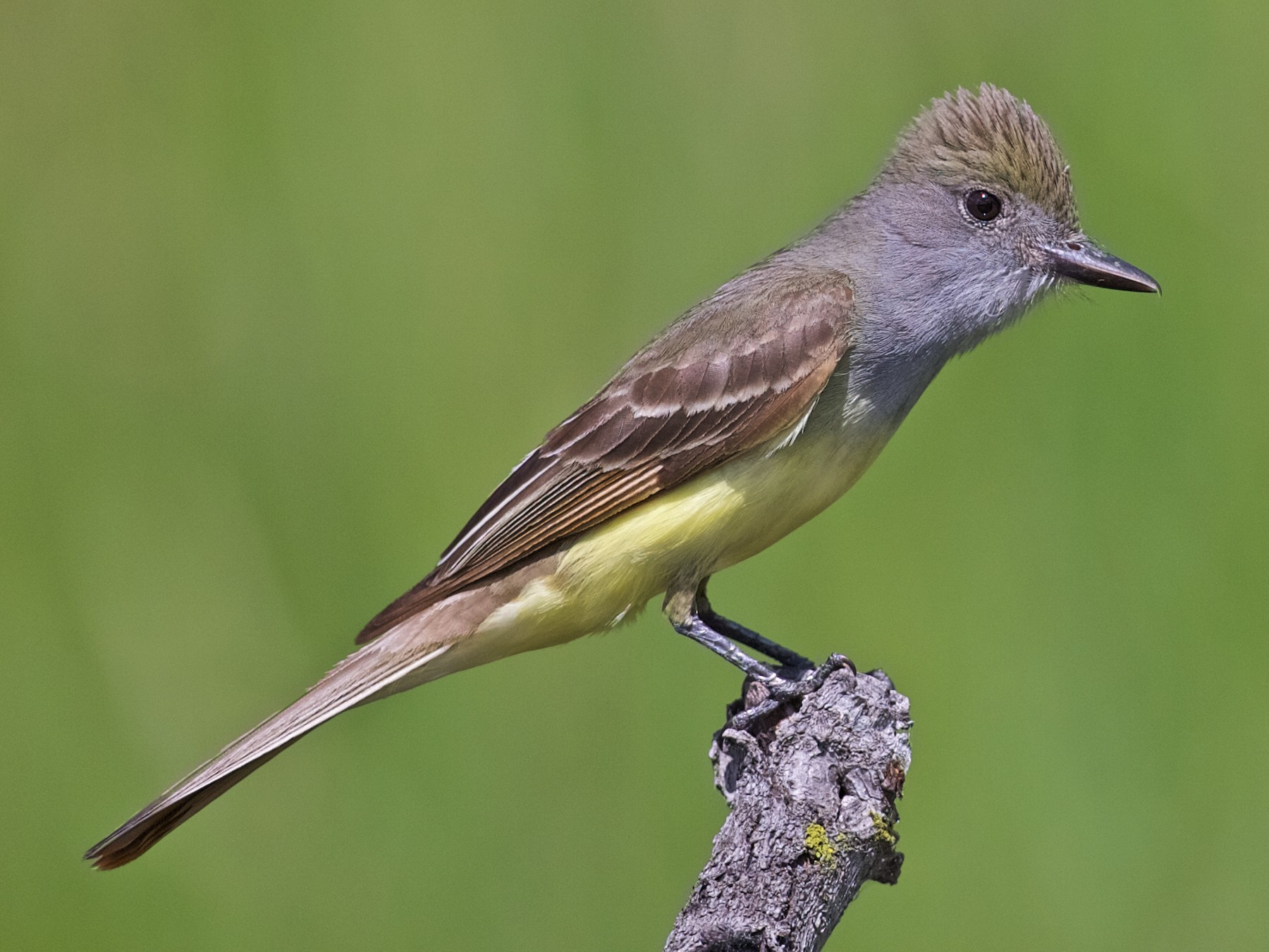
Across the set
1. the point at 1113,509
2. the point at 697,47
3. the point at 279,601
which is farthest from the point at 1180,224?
the point at 279,601

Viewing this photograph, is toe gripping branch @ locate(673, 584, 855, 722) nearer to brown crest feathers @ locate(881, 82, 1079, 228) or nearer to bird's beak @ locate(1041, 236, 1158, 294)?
bird's beak @ locate(1041, 236, 1158, 294)

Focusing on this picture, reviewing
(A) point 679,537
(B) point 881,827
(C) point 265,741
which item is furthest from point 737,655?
(C) point 265,741

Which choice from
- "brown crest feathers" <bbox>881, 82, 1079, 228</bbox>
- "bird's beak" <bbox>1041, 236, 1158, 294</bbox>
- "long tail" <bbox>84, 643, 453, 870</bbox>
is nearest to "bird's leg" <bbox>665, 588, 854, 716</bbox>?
"long tail" <bbox>84, 643, 453, 870</bbox>

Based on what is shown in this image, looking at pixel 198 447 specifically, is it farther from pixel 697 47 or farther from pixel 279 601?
pixel 697 47

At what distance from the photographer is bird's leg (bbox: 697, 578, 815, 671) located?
478cm

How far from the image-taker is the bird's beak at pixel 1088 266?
15.0ft

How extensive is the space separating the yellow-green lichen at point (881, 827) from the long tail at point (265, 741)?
144 centimetres

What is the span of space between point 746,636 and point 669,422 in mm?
795

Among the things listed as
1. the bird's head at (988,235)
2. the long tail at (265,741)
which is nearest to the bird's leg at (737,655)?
the long tail at (265,741)

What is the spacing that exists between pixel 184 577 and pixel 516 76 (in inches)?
85.4

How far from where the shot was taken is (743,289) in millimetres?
4793

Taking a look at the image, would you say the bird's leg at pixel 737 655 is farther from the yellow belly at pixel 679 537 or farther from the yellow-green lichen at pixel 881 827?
the yellow-green lichen at pixel 881 827

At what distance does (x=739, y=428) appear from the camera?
434 cm

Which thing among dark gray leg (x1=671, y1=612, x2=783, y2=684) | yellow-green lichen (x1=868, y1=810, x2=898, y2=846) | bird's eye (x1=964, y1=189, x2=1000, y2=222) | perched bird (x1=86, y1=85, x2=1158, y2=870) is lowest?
yellow-green lichen (x1=868, y1=810, x2=898, y2=846)
